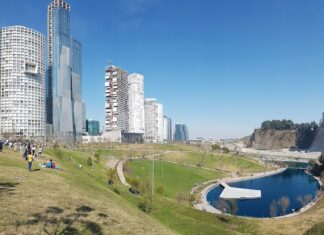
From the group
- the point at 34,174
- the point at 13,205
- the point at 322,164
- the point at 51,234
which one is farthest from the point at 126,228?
the point at 322,164

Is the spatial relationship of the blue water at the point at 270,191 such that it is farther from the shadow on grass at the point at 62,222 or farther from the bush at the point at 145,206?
the shadow on grass at the point at 62,222

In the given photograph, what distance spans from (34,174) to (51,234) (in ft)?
68.9

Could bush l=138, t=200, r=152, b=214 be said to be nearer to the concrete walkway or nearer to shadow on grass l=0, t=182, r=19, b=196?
shadow on grass l=0, t=182, r=19, b=196

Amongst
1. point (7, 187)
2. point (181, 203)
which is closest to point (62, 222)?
point (7, 187)

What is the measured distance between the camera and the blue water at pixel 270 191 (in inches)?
4457

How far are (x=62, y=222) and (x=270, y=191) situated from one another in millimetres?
142069

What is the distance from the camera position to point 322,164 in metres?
198

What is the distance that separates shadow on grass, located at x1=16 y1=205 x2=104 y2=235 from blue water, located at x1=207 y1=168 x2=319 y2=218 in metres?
88.4

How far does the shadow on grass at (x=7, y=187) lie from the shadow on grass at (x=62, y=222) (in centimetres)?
563

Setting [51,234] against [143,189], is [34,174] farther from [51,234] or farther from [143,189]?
[143,189]

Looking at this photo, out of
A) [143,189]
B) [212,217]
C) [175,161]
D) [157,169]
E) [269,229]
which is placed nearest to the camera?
[269,229]

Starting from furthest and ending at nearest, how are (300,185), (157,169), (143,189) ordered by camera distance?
(300,185) < (157,169) < (143,189)

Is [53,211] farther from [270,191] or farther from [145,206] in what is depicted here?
[270,191]

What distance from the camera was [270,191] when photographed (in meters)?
151
